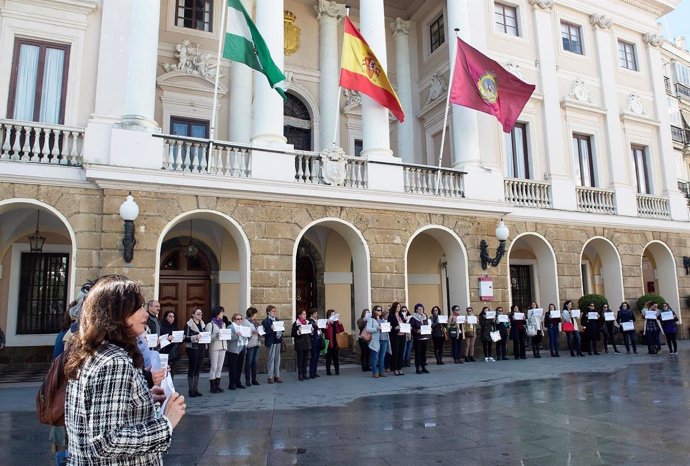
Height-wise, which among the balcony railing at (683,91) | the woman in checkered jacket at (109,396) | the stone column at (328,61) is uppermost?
the balcony railing at (683,91)

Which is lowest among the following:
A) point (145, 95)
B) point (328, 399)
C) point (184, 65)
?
point (328, 399)

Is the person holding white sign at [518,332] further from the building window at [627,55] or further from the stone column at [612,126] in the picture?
the building window at [627,55]

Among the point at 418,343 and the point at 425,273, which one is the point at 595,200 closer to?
the point at 425,273

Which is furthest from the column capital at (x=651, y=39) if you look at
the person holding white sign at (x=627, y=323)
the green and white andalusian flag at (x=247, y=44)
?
the green and white andalusian flag at (x=247, y=44)

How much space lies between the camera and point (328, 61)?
1978 centimetres

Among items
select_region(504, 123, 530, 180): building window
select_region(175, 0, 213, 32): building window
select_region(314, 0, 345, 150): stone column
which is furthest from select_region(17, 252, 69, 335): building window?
select_region(504, 123, 530, 180): building window

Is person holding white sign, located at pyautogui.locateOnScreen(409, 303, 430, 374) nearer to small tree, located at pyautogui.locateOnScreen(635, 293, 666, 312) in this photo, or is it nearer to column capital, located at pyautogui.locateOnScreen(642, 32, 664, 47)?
small tree, located at pyautogui.locateOnScreen(635, 293, 666, 312)

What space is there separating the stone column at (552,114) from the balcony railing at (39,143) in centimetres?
1542

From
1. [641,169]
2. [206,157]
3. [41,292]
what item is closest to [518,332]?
[206,157]

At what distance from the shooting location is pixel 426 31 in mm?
21297

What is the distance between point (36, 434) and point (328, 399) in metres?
4.59

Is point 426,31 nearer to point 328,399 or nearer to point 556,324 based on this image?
point 556,324

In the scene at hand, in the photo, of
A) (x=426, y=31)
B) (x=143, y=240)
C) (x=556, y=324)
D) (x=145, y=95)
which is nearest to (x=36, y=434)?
(x=143, y=240)

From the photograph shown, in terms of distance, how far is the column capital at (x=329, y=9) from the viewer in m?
19.8
